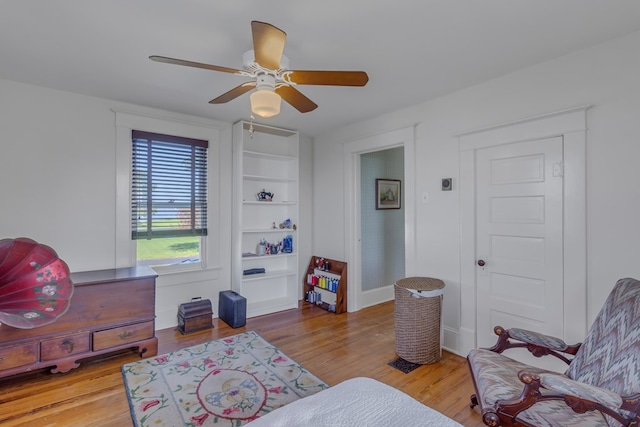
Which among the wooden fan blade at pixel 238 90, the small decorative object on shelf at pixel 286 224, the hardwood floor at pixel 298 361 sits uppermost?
the wooden fan blade at pixel 238 90

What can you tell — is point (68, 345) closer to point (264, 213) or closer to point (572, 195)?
point (264, 213)

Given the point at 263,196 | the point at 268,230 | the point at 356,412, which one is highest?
the point at 263,196

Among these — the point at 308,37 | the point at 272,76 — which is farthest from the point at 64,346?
the point at 308,37

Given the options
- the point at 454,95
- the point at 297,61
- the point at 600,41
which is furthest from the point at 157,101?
the point at 600,41

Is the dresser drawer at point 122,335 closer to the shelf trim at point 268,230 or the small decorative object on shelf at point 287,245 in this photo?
the shelf trim at point 268,230

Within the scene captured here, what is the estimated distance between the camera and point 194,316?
3.49m

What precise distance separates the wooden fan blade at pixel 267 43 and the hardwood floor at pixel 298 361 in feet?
7.76

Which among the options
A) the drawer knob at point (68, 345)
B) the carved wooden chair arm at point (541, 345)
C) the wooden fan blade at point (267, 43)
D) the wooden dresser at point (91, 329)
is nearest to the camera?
the wooden fan blade at point (267, 43)

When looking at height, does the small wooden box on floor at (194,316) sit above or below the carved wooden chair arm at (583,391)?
below

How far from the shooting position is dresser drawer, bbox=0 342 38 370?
2324 millimetres

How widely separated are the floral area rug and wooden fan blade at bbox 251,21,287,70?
7.30 feet

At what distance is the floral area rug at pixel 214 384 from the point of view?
6.79ft

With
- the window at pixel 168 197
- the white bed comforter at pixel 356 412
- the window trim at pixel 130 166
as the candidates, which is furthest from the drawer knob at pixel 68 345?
the white bed comforter at pixel 356 412

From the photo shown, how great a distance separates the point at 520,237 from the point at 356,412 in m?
2.24
